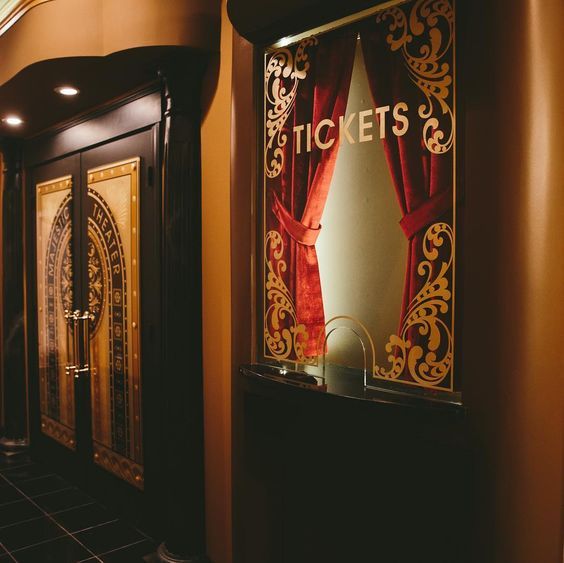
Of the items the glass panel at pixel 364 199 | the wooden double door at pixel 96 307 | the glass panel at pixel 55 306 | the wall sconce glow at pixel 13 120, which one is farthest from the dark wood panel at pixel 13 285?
the glass panel at pixel 364 199

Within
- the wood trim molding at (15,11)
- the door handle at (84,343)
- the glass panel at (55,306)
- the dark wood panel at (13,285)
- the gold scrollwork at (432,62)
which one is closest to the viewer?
the gold scrollwork at (432,62)

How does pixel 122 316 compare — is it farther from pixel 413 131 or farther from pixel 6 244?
pixel 413 131

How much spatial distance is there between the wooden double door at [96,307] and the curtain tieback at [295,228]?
0.99 meters

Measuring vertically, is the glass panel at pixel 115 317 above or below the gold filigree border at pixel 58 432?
above

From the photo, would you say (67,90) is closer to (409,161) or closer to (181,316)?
(181,316)

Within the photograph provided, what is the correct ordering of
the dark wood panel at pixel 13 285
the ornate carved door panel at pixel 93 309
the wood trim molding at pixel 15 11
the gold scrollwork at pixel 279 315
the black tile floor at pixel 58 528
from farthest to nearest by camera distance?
the dark wood panel at pixel 13 285
the ornate carved door panel at pixel 93 309
the black tile floor at pixel 58 528
the wood trim molding at pixel 15 11
the gold scrollwork at pixel 279 315

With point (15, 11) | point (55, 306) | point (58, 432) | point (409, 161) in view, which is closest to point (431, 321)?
point (409, 161)

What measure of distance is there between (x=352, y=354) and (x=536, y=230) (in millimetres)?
752

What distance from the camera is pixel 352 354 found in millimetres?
1830

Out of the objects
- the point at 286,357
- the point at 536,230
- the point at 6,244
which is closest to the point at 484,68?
the point at 536,230

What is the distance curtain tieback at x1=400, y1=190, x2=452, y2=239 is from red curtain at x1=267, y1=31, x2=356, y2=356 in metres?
0.38

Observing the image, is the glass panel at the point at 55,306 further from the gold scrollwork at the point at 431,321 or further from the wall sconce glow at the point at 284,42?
the gold scrollwork at the point at 431,321

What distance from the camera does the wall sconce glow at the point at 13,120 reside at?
340cm

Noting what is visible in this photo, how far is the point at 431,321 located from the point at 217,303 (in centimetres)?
120
